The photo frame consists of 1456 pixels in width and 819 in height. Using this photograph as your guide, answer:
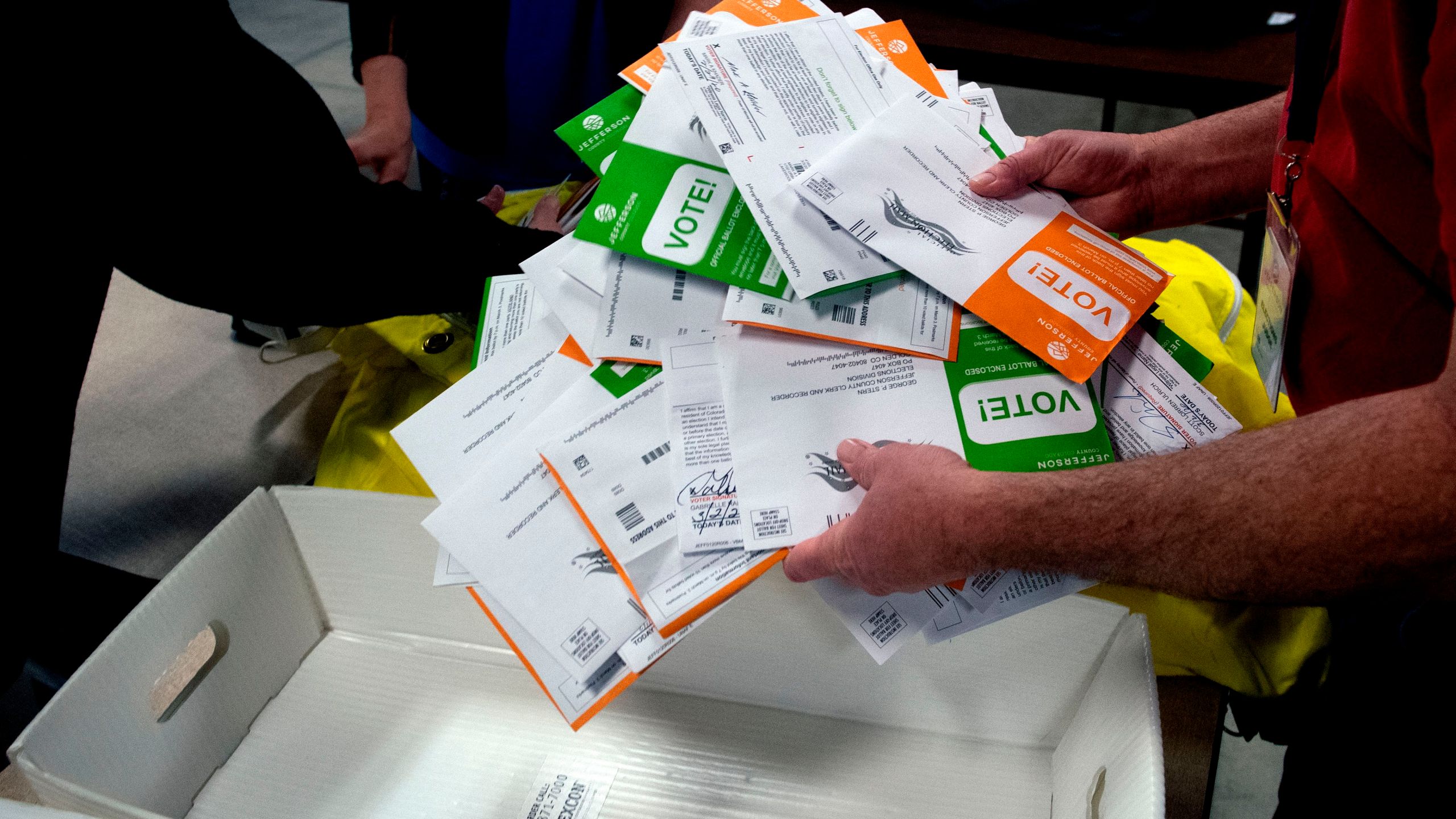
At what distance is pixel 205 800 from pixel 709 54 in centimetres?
89

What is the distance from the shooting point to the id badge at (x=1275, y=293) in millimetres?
694

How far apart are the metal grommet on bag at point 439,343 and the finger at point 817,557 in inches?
30.4

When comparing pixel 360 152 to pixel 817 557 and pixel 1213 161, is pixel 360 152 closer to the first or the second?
pixel 817 557

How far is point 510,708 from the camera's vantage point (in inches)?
37.4

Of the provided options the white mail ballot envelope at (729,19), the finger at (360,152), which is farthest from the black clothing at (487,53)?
the white mail ballot envelope at (729,19)

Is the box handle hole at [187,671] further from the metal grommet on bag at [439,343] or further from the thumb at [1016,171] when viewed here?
the thumb at [1016,171]

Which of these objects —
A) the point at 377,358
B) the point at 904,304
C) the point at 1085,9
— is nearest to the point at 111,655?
the point at 377,358

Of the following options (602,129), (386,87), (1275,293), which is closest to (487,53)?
(386,87)

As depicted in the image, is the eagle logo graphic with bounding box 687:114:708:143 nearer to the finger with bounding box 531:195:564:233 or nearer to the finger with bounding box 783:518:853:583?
the finger with bounding box 783:518:853:583

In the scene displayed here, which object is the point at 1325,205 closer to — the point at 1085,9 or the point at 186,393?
the point at 1085,9

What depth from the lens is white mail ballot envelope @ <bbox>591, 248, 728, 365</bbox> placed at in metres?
0.74

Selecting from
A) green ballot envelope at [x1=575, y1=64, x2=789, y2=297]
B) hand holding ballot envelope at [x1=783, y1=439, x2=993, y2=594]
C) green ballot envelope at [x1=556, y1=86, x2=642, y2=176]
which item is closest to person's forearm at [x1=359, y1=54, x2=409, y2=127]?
green ballot envelope at [x1=556, y1=86, x2=642, y2=176]

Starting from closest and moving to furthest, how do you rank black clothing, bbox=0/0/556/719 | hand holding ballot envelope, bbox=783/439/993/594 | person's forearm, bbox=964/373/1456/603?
person's forearm, bbox=964/373/1456/603 → hand holding ballot envelope, bbox=783/439/993/594 → black clothing, bbox=0/0/556/719

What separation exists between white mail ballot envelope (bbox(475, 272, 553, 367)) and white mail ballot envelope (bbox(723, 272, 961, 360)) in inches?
7.6
